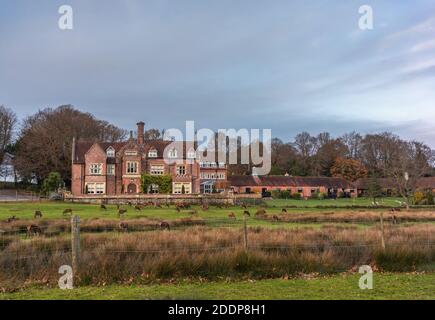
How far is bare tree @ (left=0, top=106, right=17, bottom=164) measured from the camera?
75688mm

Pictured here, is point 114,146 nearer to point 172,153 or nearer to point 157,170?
point 157,170

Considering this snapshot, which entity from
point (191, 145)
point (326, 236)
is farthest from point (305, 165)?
point (326, 236)

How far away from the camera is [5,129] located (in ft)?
250

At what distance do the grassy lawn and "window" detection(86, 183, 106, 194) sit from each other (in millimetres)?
50601

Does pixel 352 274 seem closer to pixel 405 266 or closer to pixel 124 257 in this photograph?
pixel 405 266

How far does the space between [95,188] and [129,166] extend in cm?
533

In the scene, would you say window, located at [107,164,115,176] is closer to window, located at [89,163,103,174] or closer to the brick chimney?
window, located at [89,163,103,174]

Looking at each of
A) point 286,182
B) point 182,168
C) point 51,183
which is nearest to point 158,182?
point 182,168

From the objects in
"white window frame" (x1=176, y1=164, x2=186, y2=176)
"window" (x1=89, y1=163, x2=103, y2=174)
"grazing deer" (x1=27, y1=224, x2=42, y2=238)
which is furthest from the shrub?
"grazing deer" (x1=27, y1=224, x2=42, y2=238)

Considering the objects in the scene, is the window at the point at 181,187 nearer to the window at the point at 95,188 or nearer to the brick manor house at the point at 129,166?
the brick manor house at the point at 129,166

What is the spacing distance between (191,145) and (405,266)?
2016 inches

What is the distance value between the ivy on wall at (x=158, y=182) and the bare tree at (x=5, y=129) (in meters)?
32.6

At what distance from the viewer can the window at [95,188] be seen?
58344 millimetres

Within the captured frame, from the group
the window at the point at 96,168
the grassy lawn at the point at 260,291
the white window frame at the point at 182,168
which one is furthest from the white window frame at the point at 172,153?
the grassy lawn at the point at 260,291
